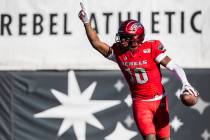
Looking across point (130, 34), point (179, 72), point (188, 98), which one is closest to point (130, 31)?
point (130, 34)

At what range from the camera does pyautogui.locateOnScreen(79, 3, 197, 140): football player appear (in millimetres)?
6582

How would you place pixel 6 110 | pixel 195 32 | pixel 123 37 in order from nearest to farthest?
1. pixel 123 37
2. pixel 195 32
3. pixel 6 110

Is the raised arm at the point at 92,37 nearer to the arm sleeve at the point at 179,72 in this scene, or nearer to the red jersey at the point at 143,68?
the red jersey at the point at 143,68

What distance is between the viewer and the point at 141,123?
666 centimetres

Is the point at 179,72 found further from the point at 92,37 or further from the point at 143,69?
the point at 92,37

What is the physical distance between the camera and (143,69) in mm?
6668

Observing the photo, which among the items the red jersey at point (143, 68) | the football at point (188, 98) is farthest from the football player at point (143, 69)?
the football at point (188, 98)

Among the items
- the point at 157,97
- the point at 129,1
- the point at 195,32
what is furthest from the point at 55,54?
the point at 157,97

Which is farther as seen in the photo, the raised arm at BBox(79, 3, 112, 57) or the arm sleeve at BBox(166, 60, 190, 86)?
the raised arm at BBox(79, 3, 112, 57)

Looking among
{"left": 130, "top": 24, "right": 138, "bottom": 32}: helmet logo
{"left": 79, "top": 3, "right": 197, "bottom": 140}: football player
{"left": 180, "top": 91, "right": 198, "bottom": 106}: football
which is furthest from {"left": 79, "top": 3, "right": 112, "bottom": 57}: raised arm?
{"left": 180, "top": 91, "right": 198, "bottom": 106}: football

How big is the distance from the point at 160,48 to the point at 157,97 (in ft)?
1.67

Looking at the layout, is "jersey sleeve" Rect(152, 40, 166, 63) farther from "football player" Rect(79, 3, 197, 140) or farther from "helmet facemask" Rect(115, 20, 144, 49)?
"helmet facemask" Rect(115, 20, 144, 49)

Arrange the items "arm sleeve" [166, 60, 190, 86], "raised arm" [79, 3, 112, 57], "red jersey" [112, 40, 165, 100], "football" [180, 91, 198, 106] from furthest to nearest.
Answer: "raised arm" [79, 3, 112, 57] < "red jersey" [112, 40, 165, 100] < "arm sleeve" [166, 60, 190, 86] < "football" [180, 91, 198, 106]

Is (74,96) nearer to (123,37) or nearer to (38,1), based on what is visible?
(38,1)
